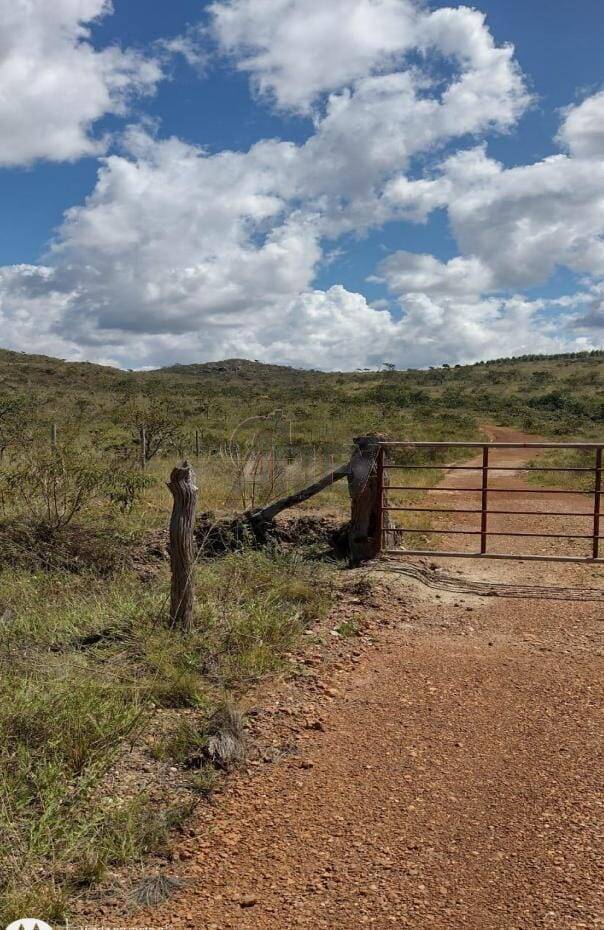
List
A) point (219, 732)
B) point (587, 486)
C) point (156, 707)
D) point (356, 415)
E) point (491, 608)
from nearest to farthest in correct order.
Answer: point (219, 732) → point (156, 707) → point (491, 608) → point (587, 486) → point (356, 415)

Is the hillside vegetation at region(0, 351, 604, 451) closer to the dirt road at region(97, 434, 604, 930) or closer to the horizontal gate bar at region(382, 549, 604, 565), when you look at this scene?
the horizontal gate bar at region(382, 549, 604, 565)

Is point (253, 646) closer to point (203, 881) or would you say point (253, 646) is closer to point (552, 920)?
point (203, 881)

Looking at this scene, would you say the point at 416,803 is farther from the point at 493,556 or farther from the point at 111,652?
the point at 493,556

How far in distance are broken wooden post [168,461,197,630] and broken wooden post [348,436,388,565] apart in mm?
3640

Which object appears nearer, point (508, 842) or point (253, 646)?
point (508, 842)

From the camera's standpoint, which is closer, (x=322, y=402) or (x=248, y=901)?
(x=248, y=901)

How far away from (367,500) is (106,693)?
5.22 m

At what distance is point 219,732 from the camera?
464 cm

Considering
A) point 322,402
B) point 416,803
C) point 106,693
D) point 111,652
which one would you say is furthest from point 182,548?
point 322,402

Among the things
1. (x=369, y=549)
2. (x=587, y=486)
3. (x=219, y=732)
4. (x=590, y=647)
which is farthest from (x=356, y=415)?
(x=219, y=732)

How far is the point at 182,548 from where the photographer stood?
6.35m

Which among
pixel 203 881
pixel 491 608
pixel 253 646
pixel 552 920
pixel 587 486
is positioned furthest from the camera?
pixel 587 486

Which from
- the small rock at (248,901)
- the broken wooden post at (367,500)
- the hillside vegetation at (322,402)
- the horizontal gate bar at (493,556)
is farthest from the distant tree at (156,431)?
the small rock at (248,901)

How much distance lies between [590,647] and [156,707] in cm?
402
